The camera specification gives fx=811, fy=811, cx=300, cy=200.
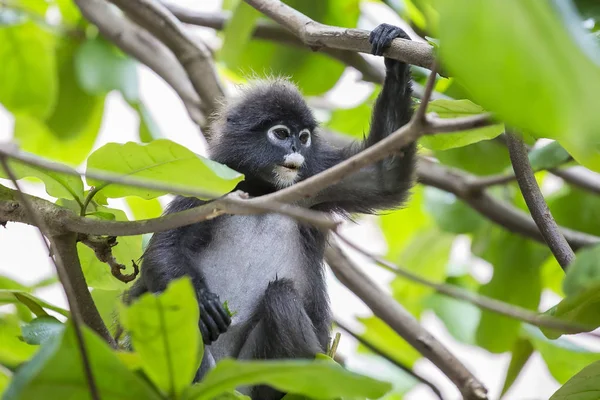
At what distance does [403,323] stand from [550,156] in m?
0.70

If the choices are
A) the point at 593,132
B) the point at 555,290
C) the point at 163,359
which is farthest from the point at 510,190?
the point at 593,132

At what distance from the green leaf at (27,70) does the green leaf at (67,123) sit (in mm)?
A: 169

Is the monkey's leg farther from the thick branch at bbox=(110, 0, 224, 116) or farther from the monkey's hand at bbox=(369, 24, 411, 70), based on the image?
the thick branch at bbox=(110, 0, 224, 116)

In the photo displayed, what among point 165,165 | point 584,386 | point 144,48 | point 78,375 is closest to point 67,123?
point 144,48

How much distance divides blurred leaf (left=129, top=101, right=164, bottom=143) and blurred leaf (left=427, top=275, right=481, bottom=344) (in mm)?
1268

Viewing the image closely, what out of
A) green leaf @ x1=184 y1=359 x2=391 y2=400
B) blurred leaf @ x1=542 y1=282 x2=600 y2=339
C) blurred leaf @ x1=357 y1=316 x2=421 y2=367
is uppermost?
blurred leaf @ x1=357 y1=316 x2=421 y2=367

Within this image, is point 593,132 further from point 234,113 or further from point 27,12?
point 27,12

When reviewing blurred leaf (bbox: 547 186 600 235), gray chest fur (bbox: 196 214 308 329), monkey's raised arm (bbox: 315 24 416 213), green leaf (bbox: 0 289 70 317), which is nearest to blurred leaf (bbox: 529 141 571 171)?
monkey's raised arm (bbox: 315 24 416 213)

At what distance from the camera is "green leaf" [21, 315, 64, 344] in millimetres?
1451

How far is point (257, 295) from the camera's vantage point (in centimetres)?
251

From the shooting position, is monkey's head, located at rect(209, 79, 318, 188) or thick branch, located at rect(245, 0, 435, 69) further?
monkey's head, located at rect(209, 79, 318, 188)

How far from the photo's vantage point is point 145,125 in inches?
120

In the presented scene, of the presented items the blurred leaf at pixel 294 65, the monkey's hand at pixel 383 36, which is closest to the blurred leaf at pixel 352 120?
the blurred leaf at pixel 294 65

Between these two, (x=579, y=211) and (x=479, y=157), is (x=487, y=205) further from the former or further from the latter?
(x=579, y=211)
